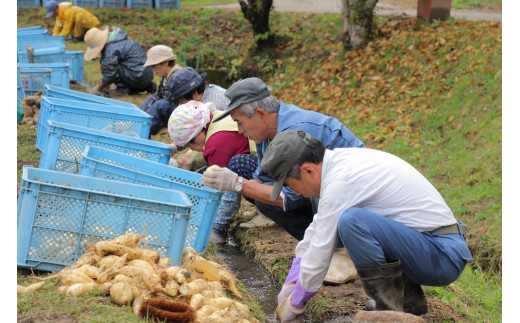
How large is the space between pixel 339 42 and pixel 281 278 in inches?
403

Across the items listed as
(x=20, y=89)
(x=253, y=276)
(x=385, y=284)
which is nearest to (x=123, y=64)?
(x=20, y=89)

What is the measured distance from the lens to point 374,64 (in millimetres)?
12297

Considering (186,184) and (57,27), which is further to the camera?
(57,27)

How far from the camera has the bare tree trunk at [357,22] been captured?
1279 centimetres

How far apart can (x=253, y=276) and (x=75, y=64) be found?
6811 millimetres

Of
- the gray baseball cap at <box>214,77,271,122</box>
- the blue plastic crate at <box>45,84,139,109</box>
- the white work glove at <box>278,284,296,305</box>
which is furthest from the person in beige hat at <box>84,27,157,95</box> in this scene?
the white work glove at <box>278,284,296,305</box>

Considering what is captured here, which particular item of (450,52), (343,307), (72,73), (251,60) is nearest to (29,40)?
(72,73)

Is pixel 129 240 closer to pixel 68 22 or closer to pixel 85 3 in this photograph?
pixel 68 22

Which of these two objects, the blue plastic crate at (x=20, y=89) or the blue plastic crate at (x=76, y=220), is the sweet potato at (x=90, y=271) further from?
the blue plastic crate at (x=20, y=89)

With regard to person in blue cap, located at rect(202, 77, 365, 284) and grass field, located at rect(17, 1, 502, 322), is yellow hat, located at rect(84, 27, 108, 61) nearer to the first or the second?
grass field, located at rect(17, 1, 502, 322)

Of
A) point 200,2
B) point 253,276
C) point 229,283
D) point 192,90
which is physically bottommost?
point 253,276

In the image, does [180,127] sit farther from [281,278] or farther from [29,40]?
[29,40]

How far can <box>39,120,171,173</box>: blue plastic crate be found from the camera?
16.3 ft

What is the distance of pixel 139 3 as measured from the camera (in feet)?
60.1
